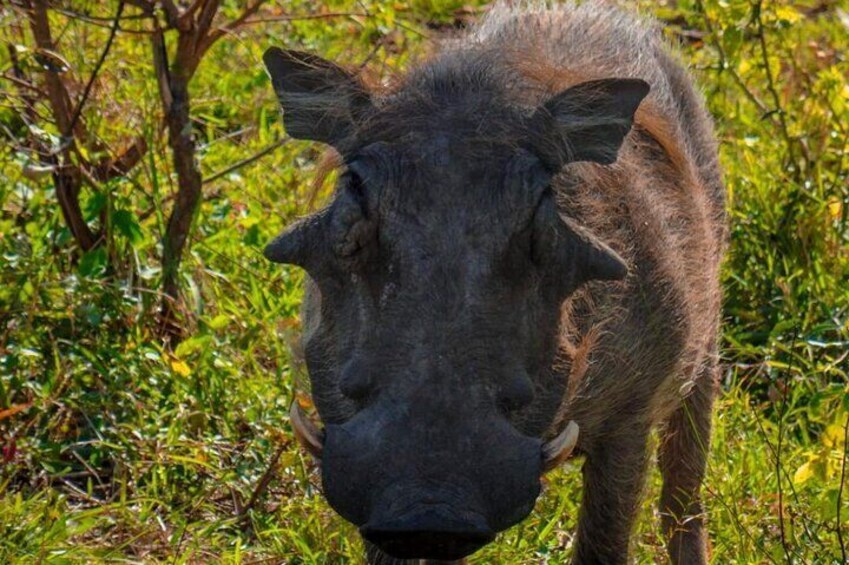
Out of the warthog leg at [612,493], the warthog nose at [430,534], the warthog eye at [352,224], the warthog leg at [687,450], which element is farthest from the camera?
the warthog leg at [687,450]

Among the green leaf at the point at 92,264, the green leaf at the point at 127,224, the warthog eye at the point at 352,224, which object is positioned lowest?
the green leaf at the point at 92,264

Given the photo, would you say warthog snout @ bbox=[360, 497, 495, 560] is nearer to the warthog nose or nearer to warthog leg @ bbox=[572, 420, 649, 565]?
the warthog nose

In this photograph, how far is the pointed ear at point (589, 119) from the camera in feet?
11.3

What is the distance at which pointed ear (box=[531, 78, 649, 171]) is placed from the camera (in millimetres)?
3441

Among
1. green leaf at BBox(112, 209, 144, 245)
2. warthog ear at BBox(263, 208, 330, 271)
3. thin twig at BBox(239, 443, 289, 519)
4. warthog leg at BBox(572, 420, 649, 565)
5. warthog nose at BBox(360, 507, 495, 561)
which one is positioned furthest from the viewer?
green leaf at BBox(112, 209, 144, 245)

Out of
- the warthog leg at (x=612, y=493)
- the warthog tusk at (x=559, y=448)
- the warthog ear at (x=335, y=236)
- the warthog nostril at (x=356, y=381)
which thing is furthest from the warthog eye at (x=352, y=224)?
the warthog leg at (x=612, y=493)

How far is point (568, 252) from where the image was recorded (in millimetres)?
3305

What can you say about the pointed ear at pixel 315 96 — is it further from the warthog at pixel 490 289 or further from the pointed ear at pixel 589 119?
the pointed ear at pixel 589 119

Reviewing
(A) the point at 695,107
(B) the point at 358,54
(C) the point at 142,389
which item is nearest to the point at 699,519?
(A) the point at 695,107

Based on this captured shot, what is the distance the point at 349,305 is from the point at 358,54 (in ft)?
12.5

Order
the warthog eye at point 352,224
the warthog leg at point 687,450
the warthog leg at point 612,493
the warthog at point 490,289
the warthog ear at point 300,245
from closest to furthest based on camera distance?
the warthog at point 490,289 → the warthog eye at point 352,224 → the warthog ear at point 300,245 → the warthog leg at point 612,493 → the warthog leg at point 687,450

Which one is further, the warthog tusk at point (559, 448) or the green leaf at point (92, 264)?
the green leaf at point (92, 264)

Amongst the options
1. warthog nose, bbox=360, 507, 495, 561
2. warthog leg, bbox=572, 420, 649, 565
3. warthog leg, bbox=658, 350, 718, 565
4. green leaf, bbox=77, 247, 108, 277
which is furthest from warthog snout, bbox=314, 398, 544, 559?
green leaf, bbox=77, 247, 108, 277

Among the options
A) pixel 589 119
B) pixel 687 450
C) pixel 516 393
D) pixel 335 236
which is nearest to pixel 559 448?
pixel 516 393
